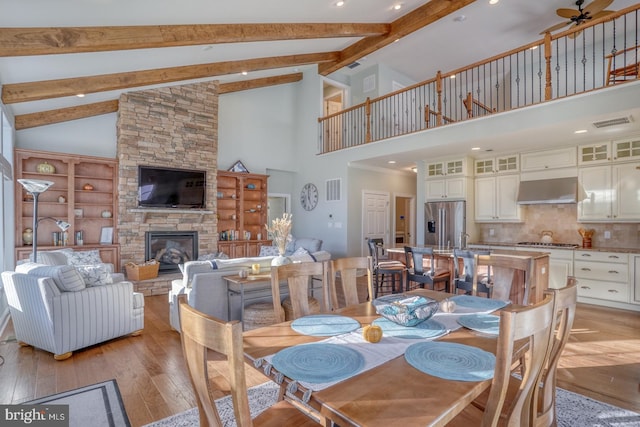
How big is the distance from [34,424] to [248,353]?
185 centimetres

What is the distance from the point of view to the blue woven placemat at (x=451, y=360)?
50.1 inches

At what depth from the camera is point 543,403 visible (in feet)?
5.18

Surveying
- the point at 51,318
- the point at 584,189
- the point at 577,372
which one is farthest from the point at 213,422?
the point at 584,189

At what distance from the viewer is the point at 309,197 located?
28.9 ft

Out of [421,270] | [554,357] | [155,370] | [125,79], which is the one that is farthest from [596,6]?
[155,370]

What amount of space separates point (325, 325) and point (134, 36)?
141 inches

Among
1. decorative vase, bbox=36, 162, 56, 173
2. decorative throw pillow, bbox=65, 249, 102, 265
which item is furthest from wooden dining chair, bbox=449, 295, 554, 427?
decorative vase, bbox=36, 162, 56, 173

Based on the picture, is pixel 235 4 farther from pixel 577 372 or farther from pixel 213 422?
pixel 577 372

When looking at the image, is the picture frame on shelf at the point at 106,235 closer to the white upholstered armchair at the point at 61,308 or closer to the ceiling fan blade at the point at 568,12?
the white upholstered armchair at the point at 61,308

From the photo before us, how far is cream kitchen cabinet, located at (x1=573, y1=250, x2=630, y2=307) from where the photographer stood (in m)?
4.92

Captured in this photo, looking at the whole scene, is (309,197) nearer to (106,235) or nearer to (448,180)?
(448,180)

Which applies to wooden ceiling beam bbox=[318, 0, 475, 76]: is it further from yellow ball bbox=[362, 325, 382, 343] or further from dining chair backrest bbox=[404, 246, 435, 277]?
yellow ball bbox=[362, 325, 382, 343]

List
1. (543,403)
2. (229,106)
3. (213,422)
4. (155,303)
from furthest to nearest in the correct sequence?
(229,106) → (155,303) → (543,403) → (213,422)

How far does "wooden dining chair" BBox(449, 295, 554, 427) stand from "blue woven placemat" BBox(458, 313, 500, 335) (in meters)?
0.30
